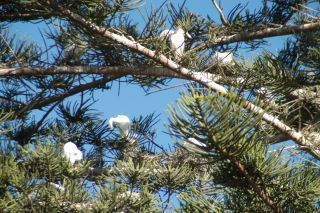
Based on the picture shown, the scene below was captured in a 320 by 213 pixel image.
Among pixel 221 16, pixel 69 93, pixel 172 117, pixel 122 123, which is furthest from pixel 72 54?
pixel 172 117

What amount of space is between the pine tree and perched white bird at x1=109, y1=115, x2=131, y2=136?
1cm

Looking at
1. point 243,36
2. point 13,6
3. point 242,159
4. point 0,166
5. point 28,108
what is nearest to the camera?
point 242,159

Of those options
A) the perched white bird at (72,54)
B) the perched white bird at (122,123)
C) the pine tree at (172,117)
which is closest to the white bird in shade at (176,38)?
the pine tree at (172,117)

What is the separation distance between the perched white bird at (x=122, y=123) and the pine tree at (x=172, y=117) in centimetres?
1

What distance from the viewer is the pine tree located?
2.46 ft

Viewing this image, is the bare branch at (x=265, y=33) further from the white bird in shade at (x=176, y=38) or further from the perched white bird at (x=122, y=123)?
the perched white bird at (x=122, y=123)

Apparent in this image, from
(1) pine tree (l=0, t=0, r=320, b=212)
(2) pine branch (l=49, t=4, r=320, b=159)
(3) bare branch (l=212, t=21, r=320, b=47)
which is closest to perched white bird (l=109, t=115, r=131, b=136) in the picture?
(1) pine tree (l=0, t=0, r=320, b=212)

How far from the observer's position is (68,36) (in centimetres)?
150

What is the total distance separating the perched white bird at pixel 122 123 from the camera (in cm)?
187

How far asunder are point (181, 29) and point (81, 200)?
1.86ft

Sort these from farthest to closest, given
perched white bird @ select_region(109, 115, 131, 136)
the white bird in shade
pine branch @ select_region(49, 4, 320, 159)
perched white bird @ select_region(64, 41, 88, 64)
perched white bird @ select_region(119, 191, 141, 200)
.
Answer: perched white bird @ select_region(109, 115, 131, 136) < perched white bird @ select_region(64, 41, 88, 64) < the white bird in shade < perched white bird @ select_region(119, 191, 141, 200) < pine branch @ select_region(49, 4, 320, 159)

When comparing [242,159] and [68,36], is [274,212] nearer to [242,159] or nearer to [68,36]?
[242,159]

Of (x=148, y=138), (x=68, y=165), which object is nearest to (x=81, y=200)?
(x=68, y=165)

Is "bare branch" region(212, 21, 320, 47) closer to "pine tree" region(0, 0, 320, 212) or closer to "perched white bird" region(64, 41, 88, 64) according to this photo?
"pine tree" region(0, 0, 320, 212)
